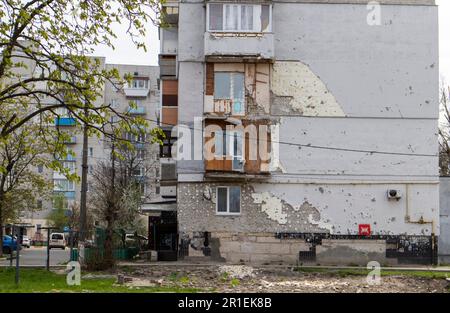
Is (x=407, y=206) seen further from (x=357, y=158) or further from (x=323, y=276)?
(x=323, y=276)

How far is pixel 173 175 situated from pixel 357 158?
385 inches

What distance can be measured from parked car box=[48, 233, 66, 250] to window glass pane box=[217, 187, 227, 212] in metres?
38.5

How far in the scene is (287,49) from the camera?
125 feet

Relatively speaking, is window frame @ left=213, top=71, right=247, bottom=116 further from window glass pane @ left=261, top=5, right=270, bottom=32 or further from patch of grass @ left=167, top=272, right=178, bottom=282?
patch of grass @ left=167, top=272, right=178, bottom=282

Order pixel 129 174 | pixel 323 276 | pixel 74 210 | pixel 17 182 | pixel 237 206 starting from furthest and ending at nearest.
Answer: pixel 74 210 < pixel 129 174 < pixel 17 182 < pixel 237 206 < pixel 323 276

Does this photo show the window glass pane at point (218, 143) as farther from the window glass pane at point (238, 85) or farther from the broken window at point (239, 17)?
the broken window at point (239, 17)

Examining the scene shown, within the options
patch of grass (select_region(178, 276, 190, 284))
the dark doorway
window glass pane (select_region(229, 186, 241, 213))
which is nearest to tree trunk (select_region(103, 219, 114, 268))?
patch of grass (select_region(178, 276, 190, 284))

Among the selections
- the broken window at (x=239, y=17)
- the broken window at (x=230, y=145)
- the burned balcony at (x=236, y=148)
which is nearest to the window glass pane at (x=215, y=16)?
the broken window at (x=239, y=17)

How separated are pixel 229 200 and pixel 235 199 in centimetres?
31

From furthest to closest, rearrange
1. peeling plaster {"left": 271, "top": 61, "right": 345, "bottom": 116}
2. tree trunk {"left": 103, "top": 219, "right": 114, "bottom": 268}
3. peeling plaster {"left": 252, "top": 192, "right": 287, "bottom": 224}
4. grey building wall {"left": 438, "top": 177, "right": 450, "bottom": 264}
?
grey building wall {"left": 438, "top": 177, "right": 450, "bottom": 264} → peeling plaster {"left": 271, "top": 61, "right": 345, "bottom": 116} → peeling plaster {"left": 252, "top": 192, "right": 287, "bottom": 224} → tree trunk {"left": 103, "top": 219, "right": 114, "bottom": 268}

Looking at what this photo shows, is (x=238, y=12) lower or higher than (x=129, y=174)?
higher

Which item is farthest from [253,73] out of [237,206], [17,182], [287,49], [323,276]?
[17,182]

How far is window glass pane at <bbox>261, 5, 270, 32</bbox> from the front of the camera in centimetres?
3709
